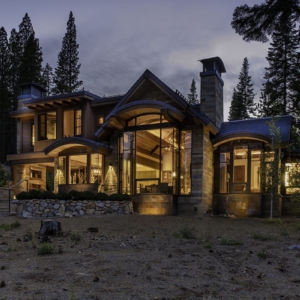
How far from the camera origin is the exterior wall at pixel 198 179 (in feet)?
50.2

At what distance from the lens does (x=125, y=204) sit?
1466 cm

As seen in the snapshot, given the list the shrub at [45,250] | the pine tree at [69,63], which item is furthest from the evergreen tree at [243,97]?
the shrub at [45,250]

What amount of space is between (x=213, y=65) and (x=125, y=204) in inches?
325

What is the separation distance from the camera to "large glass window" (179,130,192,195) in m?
15.7

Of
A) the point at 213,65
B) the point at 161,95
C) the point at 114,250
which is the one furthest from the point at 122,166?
the point at 114,250

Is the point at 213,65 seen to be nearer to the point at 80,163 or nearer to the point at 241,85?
the point at 80,163

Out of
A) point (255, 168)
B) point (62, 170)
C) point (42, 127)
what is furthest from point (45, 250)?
point (42, 127)

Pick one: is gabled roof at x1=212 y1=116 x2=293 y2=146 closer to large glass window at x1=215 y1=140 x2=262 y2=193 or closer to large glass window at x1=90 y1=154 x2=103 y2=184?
large glass window at x1=215 y1=140 x2=262 y2=193

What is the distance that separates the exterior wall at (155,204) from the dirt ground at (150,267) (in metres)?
5.32

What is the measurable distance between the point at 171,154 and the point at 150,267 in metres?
9.86

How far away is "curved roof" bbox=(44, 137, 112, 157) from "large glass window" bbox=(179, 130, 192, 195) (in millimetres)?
3710

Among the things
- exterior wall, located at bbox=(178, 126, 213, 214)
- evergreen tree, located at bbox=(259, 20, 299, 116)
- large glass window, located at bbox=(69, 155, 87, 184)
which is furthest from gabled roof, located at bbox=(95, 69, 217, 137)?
evergreen tree, located at bbox=(259, 20, 299, 116)

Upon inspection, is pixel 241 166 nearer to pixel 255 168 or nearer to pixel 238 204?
pixel 255 168

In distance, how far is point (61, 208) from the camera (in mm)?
13789
